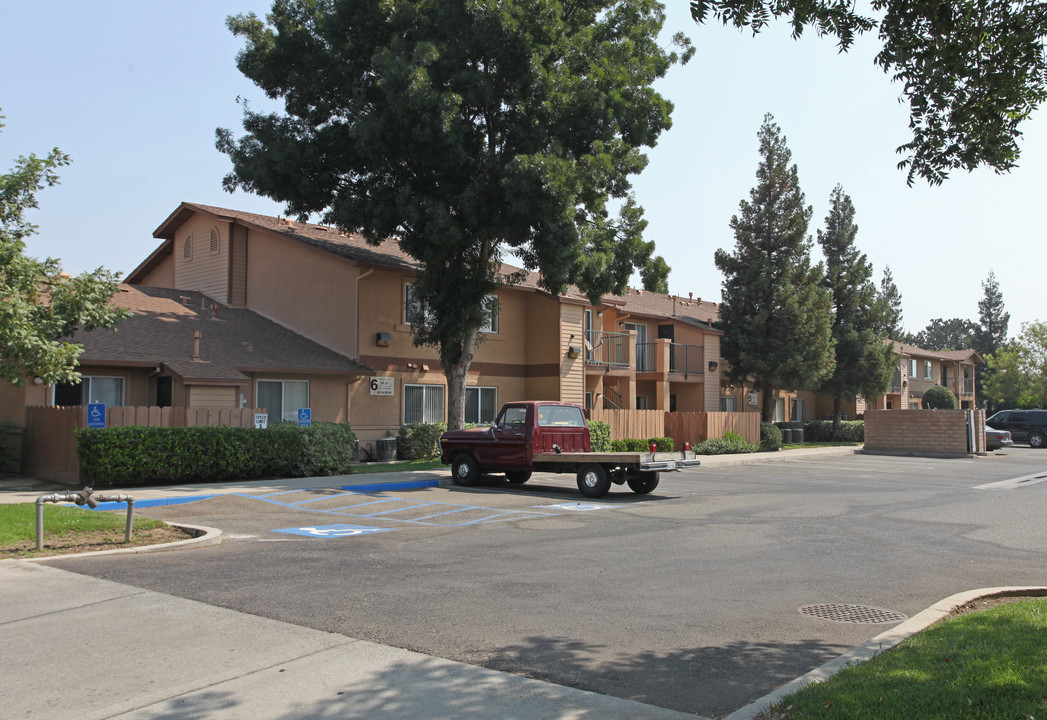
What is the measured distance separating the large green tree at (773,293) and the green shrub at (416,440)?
53.1 ft

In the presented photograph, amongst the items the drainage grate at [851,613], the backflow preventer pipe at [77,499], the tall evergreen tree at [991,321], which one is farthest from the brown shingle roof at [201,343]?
the tall evergreen tree at [991,321]

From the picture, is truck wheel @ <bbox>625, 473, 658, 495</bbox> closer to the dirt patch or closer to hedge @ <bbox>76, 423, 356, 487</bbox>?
hedge @ <bbox>76, 423, 356, 487</bbox>

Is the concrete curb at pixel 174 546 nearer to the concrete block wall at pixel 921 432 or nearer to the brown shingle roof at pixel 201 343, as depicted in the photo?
the brown shingle roof at pixel 201 343

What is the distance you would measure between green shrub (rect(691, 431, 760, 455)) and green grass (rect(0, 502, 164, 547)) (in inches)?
853

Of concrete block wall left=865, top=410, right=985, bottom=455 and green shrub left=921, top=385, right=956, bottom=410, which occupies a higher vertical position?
green shrub left=921, top=385, right=956, bottom=410

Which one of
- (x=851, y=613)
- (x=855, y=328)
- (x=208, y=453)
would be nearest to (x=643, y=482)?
(x=208, y=453)

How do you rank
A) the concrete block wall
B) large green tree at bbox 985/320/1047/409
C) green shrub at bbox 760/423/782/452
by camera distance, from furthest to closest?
1. large green tree at bbox 985/320/1047/409
2. green shrub at bbox 760/423/782/452
3. the concrete block wall

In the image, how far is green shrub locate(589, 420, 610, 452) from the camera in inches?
1073

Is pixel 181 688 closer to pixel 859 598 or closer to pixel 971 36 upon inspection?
pixel 859 598

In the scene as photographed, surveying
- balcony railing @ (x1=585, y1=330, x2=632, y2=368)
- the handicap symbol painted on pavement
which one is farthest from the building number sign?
the handicap symbol painted on pavement

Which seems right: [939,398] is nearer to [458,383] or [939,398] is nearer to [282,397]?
[458,383]

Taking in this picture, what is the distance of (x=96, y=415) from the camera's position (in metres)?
17.0

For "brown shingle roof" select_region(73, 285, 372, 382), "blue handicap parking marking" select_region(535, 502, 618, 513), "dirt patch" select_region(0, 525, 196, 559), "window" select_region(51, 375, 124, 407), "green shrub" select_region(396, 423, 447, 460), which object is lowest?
"blue handicap parking marking" select_region(535, 502, 618, 513)

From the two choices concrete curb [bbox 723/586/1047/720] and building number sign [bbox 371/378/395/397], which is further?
building number sign [bbox 371/378/395/397]
